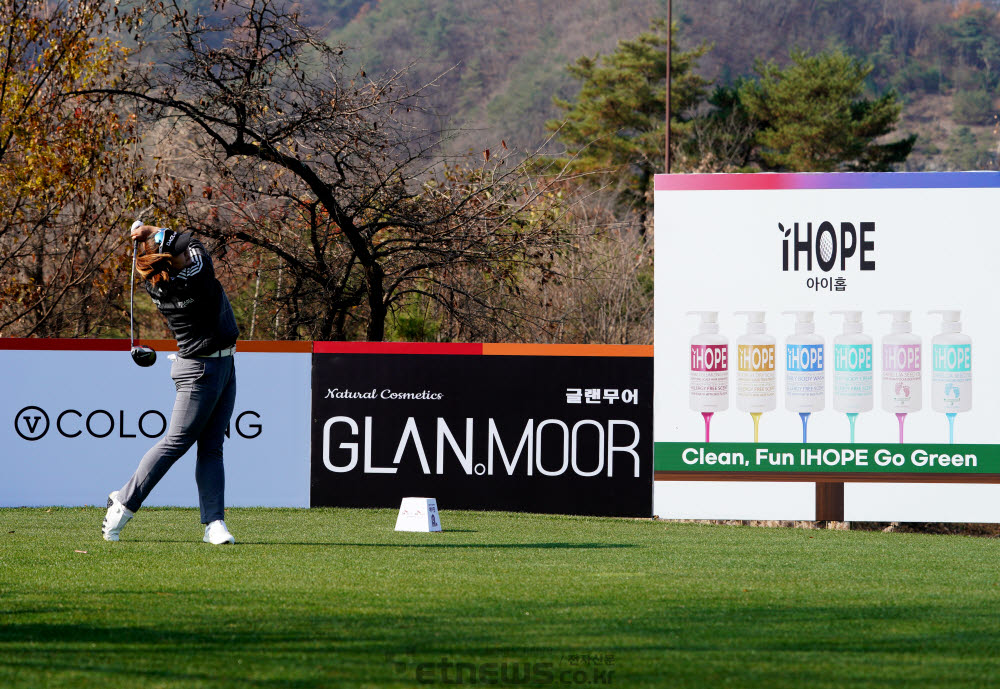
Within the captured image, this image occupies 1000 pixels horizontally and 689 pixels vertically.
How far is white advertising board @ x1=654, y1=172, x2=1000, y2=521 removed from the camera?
10.2 metres

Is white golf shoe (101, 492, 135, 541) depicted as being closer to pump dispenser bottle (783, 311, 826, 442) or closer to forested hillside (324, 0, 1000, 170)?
pump dispenser bottle (783, 311, 826, 442)

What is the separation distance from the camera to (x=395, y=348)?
1088 cm

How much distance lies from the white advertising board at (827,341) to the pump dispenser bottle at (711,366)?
11mm

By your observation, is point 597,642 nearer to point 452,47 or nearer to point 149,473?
point 149,473

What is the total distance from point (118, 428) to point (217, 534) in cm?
358

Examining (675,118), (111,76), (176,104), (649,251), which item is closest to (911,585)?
(176,104)

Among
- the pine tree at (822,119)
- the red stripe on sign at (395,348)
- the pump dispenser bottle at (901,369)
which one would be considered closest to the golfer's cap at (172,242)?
the red stripe on sign at (395,348)

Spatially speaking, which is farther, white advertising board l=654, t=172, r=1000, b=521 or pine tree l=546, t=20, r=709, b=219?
pine tree l=546, t=20, r=709, b=219

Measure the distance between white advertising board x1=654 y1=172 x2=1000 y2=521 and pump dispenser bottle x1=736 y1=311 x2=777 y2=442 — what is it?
11 millimetres

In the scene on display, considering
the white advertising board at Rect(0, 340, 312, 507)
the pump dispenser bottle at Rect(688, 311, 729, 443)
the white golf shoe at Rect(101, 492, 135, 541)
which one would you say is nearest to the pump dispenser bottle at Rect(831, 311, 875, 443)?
the pump dispenser bottle at Rect(688, 311, 729, 443)

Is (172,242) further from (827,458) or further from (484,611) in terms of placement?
(827,458)

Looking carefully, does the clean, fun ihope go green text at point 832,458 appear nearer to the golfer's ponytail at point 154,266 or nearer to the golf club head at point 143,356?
the golf club head at point 143,356

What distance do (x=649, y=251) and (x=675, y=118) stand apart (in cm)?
3379

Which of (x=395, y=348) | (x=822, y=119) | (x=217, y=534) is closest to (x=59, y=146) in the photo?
(x=395, y=348)
